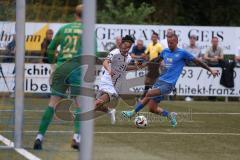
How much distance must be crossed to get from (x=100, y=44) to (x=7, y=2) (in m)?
16.2

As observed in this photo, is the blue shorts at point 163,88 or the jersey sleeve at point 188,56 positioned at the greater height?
the jersey sleeve at point 188,56

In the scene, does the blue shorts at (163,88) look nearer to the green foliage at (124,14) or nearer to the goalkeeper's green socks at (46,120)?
the goalkeeper's green socks at (46,120)

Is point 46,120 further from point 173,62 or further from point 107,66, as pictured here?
point 173,62

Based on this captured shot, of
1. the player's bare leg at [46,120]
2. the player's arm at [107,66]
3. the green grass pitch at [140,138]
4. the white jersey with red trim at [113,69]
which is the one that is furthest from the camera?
the white jersey with red trim at [113,69]

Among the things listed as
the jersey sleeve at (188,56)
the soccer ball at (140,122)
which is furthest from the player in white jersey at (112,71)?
the jersey sleeve at (188,56)

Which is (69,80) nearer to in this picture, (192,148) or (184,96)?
(192,148)

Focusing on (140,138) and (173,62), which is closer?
(140,138)

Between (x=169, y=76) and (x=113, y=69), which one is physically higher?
(x=113, y=69)

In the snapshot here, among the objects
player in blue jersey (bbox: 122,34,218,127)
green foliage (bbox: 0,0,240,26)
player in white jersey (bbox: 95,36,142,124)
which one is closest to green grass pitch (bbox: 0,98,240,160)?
player in blue jersey (bbox: 122,34,218,127)

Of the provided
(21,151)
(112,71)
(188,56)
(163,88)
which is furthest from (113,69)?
(21,151)

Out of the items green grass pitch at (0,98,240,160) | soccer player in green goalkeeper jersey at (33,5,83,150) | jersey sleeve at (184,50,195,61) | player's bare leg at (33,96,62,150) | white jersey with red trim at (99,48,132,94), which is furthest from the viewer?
jersey sleeve at (184,50,195,61)

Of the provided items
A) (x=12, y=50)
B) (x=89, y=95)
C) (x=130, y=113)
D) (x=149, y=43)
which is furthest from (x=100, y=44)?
(x=89, y=95)

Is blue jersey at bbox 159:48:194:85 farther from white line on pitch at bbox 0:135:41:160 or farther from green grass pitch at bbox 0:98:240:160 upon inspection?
white line on pitch at bbox 0:135:41:160

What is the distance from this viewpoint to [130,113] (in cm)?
1862
